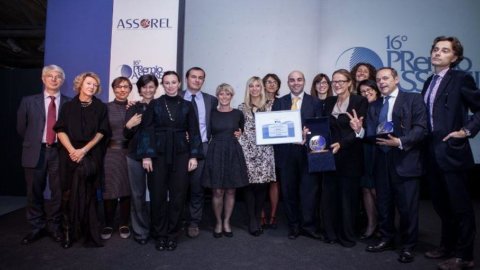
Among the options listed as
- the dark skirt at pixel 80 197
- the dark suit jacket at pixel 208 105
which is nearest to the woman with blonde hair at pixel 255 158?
the dark suit jacket at pixel 208 105

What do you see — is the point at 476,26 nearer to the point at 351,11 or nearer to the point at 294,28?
the point at 351,11

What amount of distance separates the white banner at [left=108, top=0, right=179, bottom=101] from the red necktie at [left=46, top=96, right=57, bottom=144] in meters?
1.09

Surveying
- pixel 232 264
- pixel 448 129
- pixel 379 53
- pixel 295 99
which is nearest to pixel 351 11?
pixel 379 53

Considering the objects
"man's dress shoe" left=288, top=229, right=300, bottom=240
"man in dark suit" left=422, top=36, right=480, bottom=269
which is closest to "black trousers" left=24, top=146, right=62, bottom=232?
"man's dress shoe" left=288, top=229, right=300, bottom=240

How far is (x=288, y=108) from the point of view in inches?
130

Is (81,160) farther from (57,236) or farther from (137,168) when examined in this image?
(57,236)

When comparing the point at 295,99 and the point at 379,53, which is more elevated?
the point at 379,53

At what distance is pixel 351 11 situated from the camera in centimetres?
530

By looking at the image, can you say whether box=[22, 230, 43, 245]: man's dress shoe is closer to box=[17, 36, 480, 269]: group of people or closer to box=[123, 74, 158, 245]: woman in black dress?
box=[17, 36, 480, 269]: group of people

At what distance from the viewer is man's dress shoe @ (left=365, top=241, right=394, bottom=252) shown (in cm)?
286

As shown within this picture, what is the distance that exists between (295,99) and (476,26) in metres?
3.94

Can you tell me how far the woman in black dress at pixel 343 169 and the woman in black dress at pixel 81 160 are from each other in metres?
2.13

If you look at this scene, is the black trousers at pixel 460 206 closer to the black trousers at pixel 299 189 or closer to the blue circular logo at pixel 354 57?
the black trousers at pixel 299 189

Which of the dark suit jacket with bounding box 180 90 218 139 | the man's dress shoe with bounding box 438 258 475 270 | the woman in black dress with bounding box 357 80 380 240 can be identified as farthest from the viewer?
the dark suit jacket with bounding box 180 90 218 139
